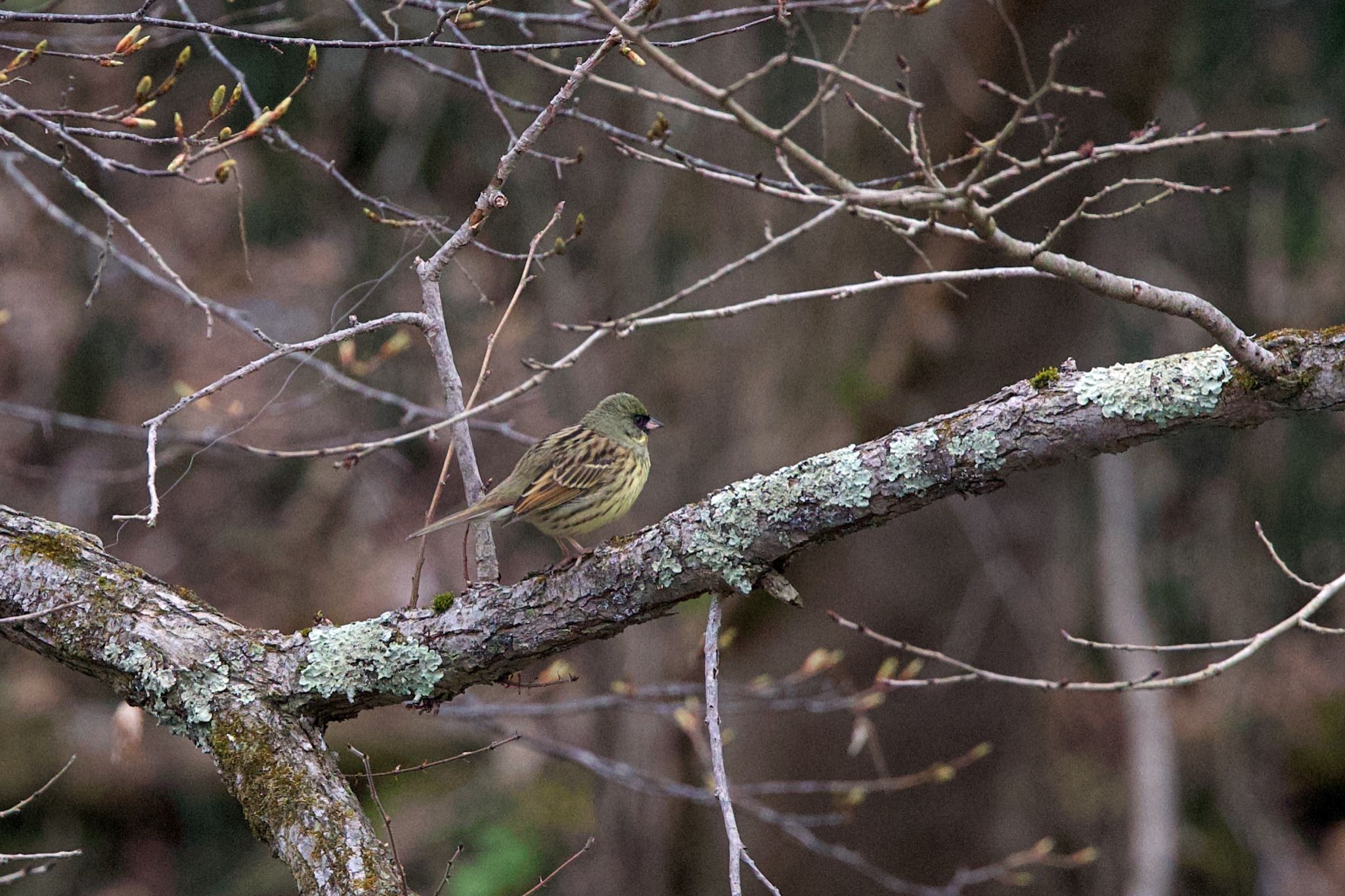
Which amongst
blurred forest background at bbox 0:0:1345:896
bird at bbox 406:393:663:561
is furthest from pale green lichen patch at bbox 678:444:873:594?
blurred forest background at bbox 0:0:1345:896

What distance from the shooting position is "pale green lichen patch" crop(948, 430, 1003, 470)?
2652mm

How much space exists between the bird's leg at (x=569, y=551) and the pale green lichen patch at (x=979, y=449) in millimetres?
967

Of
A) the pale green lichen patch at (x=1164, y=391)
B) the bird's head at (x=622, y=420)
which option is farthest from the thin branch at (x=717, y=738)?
the bird's head at (x=622, y=420)

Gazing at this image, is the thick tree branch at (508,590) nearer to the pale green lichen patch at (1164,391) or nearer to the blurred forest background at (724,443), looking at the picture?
the pale green lichen patch at (1164,391)

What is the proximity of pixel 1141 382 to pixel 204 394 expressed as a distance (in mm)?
2054

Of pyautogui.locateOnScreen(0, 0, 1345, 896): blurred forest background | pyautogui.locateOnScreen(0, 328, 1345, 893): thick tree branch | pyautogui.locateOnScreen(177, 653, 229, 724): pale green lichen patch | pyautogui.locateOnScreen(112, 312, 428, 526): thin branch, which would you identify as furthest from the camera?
pyautogui.locateOnScreen(0, 0, 1345, 896): blurred forest background

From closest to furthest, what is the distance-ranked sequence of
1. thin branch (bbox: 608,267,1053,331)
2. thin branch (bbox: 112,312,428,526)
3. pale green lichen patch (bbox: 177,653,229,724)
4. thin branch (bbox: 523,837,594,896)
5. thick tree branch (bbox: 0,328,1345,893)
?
thin branch (bbox: 608,267,1053,331) → thin branch (bbox: 112,312,428,526) → thick tree branch (bbox: 0,328,1345,893) → thin branch (bbox: 523,837,594,896) → pale green lichen patch (bbox: 177,653,229,724)

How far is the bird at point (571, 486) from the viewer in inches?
149

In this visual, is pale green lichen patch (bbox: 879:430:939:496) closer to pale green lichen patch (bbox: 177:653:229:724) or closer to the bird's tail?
the bird's tail

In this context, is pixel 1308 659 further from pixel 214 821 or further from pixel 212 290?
pixel 212 290

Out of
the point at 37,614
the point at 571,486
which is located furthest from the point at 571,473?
the point at 37,614

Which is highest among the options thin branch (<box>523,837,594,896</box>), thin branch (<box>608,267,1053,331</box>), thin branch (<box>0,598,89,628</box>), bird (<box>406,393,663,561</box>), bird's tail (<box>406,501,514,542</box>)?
bird (<box>406,393,663,561</box>)

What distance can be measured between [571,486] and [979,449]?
1.63 metres

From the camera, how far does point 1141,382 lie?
2592mm
